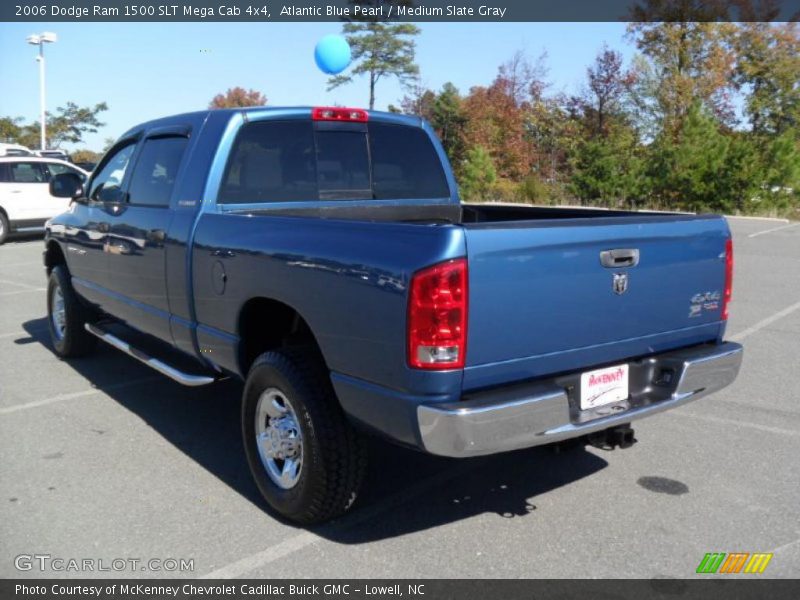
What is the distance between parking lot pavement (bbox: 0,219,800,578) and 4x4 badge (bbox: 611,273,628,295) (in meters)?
1.14

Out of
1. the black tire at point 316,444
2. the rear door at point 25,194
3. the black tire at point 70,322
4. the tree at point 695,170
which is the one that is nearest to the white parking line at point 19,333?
the black tire at point 70,322

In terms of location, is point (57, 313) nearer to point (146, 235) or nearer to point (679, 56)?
point (146, 235)

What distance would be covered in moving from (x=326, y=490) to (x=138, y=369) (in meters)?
3.58

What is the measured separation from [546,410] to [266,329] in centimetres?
166

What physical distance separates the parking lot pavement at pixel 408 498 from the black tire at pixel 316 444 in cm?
16

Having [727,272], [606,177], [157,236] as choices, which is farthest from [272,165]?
[606,177]

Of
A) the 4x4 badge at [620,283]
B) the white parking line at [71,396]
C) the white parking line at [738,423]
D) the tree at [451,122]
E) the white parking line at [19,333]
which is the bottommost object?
the white parking line at [71,396]

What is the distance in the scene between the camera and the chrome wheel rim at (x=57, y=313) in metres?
6.70

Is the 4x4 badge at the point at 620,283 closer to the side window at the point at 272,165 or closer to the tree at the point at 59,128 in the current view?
the side window at the point at 272,165

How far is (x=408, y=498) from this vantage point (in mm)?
3928

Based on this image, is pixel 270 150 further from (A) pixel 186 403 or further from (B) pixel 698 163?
(B) pixel 698 163

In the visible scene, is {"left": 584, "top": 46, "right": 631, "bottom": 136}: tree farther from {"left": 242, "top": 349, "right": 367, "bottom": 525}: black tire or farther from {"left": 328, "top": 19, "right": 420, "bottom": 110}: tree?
{"left": 242, "top": 349, "right": 367, "bottom": 525}: black tire

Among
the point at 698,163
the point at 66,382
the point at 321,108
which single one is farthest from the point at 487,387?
the point at 698,163

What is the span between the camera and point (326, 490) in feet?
11.2
